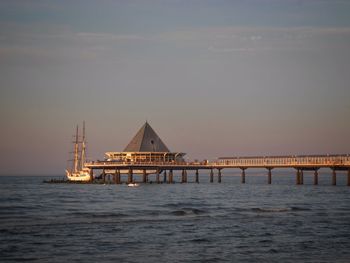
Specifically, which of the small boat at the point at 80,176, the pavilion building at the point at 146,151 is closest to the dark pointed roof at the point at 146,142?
the pavilion building at the point at 146,151

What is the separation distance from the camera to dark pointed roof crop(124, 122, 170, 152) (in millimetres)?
113312

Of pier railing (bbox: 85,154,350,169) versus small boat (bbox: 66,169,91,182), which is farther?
small boat (bbox: 66,169,91,182)

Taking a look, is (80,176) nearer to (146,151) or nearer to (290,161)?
(146,151)

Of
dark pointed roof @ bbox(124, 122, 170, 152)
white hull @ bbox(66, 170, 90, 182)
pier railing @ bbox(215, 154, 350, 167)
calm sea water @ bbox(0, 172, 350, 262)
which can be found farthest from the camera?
white hull @ bbox(66, 170, 90, 182)

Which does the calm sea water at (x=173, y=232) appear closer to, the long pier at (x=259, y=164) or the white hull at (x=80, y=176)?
the long pier at (x=259, y=164)

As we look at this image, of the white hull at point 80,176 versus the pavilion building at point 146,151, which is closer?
the pavilion building at point 146,151

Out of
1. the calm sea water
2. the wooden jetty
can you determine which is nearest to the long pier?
the wooden jetty

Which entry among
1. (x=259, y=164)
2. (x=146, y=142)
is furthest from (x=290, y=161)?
(x=146, y=142)

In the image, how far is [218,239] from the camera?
1291 inches

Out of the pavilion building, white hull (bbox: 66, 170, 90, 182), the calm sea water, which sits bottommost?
the calm sea water

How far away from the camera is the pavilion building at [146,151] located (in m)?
110

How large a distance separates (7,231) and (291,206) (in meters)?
28.0

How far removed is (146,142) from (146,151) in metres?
3.04

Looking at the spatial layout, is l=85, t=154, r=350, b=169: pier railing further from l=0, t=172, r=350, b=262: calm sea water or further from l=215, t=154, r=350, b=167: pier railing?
l=0, t=172, r=350, b=262: calm sea water
